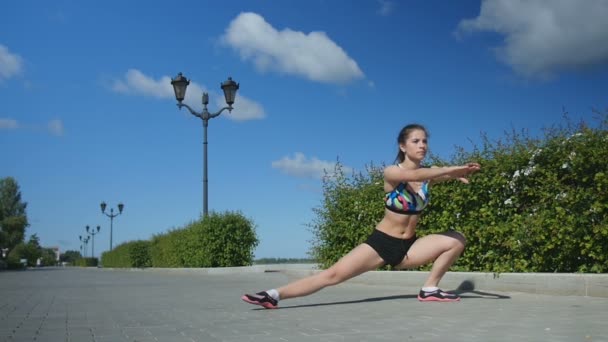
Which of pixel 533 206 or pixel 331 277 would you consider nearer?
pixel 331 277

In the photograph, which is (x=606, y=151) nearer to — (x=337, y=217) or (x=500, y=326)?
(x=500, y=326)

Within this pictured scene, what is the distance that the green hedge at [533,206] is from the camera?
303 inches

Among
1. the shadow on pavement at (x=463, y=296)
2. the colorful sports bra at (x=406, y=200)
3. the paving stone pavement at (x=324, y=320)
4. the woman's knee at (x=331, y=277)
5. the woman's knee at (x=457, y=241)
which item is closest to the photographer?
Result: the paving stone pavement at (x=324, y=320)

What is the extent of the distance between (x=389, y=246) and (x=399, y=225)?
0.25 metres

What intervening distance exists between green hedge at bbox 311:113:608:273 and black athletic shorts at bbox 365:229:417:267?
2677 millimetres

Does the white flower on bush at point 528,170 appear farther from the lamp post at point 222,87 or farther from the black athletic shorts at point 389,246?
the lamp post at point 222,87

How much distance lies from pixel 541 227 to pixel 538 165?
3.10 feet

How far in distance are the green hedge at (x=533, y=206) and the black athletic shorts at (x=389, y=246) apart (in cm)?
268

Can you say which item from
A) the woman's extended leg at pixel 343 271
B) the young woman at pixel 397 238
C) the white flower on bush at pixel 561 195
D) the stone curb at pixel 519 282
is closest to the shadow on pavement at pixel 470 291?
the stone curb at pixel 519 282

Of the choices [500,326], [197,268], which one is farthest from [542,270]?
[197,268]

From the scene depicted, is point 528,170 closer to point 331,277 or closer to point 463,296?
point 463,296

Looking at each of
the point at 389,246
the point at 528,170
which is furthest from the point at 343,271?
the point at 528,170

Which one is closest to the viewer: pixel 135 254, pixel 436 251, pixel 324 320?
pixel 324 320

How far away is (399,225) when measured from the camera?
6.36 meters
